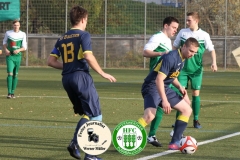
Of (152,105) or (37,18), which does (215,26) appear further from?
(152,105)

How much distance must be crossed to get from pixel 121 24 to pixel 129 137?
1289 inches

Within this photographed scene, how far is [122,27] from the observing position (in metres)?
41.3

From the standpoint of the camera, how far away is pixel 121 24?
135 feet

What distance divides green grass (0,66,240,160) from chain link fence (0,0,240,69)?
15.5 m

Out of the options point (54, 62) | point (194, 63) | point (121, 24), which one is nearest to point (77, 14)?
point (54, 62)

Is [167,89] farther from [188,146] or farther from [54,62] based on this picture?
[54,62]

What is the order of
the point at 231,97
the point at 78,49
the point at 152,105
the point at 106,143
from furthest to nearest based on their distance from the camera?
1. the point at 231,97
2. the point at 152,105
3. the point at 78,49
4. the point at 106,143

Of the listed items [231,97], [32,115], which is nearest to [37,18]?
[231,97]

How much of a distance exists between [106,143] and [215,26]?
3133 centimetres

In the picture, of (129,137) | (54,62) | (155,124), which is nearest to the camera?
(129,137)

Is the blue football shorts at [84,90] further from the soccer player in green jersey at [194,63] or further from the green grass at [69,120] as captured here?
the soccer player in green jersey at [194,63]

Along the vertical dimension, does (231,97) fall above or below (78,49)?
below

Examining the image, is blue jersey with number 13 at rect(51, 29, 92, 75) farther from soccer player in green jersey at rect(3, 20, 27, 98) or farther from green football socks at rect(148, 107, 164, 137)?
soccer player in green jersey at rect(3, 20, 27, 98)

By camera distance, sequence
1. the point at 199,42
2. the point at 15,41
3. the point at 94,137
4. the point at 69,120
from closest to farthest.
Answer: the point at 94,137, the point at 199,42, the point at 69,120, the point at 15,41
